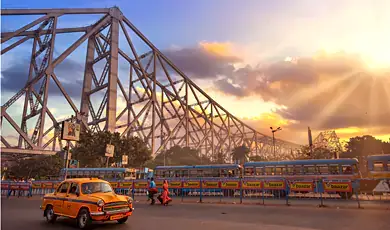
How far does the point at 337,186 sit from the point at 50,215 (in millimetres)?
16588

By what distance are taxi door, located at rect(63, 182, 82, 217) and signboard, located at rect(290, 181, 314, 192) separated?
1407cm

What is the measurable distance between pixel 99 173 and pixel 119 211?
2779 cm

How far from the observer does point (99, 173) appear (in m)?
36.1

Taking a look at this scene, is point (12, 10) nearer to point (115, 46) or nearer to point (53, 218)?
point (115, 46)

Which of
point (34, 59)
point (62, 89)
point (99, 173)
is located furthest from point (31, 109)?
point (99, 173)

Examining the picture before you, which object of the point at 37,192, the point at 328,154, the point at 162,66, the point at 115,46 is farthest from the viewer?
the point at 162,66

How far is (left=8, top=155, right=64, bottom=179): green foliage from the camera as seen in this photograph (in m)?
55.8

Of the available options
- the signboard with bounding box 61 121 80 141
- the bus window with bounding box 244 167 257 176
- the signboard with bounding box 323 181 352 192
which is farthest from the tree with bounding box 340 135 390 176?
the signboard with bounding box 61 121 80 141

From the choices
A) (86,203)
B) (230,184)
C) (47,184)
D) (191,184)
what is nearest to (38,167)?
(47,184)

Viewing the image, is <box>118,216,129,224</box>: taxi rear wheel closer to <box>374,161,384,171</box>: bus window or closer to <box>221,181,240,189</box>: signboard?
<box>221,181,240,189</box>: signboard

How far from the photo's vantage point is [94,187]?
1091 centimetres

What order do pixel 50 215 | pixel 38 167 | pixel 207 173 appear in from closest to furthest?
pixel 50 215 < pixel 207 173 < pixel 38 167

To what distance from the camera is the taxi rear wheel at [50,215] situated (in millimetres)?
11377

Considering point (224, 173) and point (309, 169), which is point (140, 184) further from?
point (309, 169)
